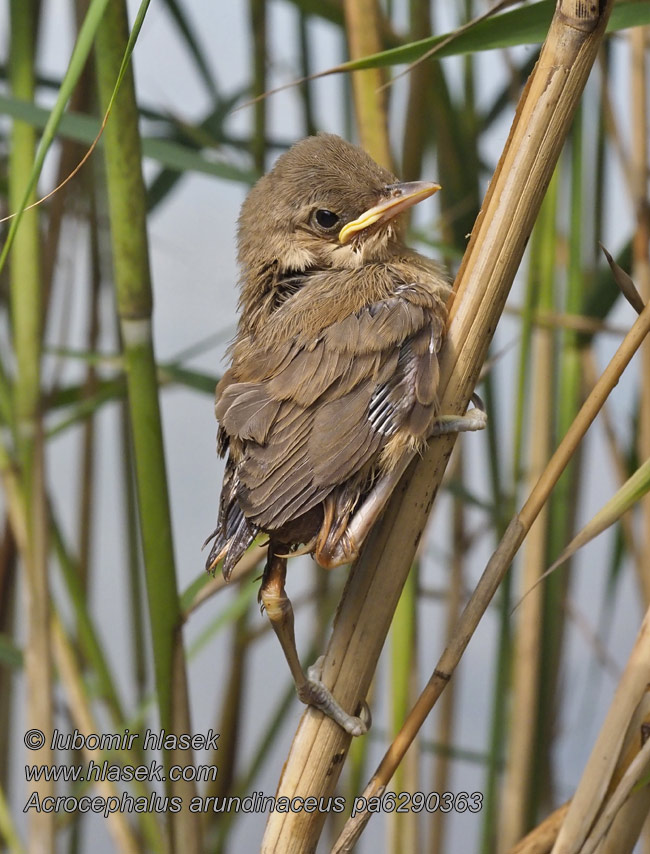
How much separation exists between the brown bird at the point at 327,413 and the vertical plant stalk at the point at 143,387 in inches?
2.4

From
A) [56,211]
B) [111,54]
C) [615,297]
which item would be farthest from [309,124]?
[111,54]

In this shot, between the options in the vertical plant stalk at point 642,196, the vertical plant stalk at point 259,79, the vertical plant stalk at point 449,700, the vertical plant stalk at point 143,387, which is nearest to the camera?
the vertical plant stalk at point 143,387

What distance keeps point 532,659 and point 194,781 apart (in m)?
0.48

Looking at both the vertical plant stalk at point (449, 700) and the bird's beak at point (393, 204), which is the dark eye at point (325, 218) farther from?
the vertical plant stalk at point (449, 700)

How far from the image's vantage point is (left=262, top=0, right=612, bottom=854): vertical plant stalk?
2.01 feet

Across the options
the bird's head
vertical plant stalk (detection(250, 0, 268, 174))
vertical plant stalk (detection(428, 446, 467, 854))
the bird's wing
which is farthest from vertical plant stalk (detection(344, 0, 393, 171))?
vertical plant stalk (detection(428, 446, 467, 854))

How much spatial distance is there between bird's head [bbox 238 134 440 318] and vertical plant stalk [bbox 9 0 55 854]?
0.75ft

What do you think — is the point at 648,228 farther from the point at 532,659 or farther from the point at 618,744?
the point at 618,744

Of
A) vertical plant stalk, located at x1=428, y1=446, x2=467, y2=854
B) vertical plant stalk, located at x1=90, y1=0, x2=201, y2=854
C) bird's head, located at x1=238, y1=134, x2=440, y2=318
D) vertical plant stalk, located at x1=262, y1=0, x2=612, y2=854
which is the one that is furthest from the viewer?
vertical plant stalk, located at x1=428, y1=446, x2=467, y2=854

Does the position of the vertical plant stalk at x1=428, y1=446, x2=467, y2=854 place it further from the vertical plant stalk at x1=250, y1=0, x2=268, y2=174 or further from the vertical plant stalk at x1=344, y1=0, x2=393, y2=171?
the vertical plant stalk at x1=344, y1=0, x2=393, y2=171

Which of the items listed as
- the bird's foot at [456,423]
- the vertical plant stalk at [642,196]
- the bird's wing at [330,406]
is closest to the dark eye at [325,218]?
the bird's wing at [330,406]

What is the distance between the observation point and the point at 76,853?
1.39 m

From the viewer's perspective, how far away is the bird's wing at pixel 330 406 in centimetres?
68

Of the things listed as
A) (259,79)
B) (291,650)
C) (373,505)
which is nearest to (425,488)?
(373,505)
